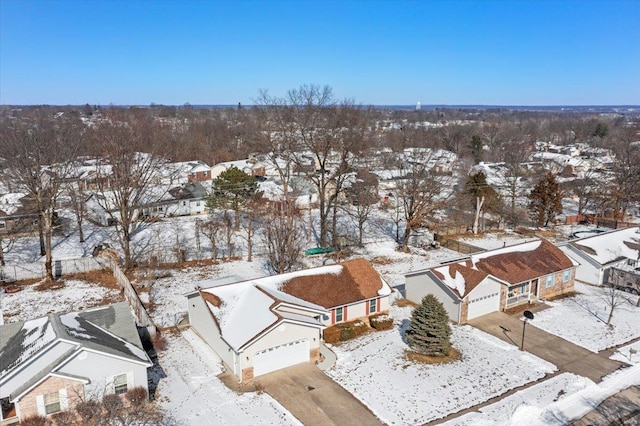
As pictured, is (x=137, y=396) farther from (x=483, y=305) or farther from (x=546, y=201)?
(x=546, y=201)

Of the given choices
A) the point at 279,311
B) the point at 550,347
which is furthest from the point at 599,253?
the point at 279,311

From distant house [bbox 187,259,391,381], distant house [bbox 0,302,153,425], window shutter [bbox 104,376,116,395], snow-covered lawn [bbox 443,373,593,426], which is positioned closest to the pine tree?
distant house [bbox 187,259,391,381]

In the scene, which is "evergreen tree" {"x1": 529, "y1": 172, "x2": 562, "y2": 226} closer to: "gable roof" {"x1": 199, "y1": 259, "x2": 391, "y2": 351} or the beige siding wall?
the beige siding wall

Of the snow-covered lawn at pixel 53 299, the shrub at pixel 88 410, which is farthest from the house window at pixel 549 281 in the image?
the snow-covered lawn at pixel 53 299

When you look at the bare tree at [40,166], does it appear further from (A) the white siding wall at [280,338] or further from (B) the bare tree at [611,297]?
(B) the bare tree at [611,297]

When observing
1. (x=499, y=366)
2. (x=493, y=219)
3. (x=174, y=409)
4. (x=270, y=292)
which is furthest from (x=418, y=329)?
(x=493, y=219)

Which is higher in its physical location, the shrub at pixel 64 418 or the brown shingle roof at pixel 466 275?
the brown shingle roof at pixel 466 275

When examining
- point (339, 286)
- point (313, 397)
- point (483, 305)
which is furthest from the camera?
point (483, 305)
